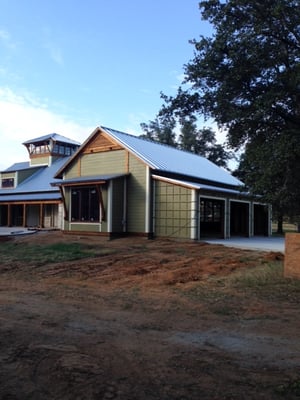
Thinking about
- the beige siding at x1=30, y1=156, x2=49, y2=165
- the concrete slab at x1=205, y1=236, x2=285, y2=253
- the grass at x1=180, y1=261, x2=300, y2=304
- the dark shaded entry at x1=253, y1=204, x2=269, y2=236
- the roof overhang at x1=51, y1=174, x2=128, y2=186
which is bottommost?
the grass at x1=180, y1=261, x2=300, y2=304

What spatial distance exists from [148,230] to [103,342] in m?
17.1

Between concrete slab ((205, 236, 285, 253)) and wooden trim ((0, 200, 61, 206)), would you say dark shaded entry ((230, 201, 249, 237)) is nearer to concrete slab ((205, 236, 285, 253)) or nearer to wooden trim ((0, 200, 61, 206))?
concrete slab ((205, 236, 285, 253))

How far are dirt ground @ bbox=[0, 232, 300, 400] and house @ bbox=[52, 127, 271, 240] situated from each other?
9458mm

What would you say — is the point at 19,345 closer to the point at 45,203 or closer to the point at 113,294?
the point at 113,294

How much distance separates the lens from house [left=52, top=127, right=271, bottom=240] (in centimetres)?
2188

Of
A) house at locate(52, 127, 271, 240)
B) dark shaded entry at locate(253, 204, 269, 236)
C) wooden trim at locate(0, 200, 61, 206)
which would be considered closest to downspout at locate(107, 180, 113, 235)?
house at locate(52, 127, 271, 240)

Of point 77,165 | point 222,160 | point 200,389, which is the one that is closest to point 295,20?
point 200,389

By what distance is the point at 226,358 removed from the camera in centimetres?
500

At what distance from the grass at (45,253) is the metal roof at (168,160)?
6.77 meters

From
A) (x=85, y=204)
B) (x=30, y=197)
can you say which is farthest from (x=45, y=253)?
(x=30, y=197)

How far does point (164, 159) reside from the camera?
2542 cm

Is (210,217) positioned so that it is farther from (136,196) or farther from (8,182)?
(8,182)

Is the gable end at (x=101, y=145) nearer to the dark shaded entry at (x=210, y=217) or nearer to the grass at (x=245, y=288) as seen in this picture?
the dark shaded entry at (x=210, y=217)

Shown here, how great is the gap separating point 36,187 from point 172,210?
18029 mm
